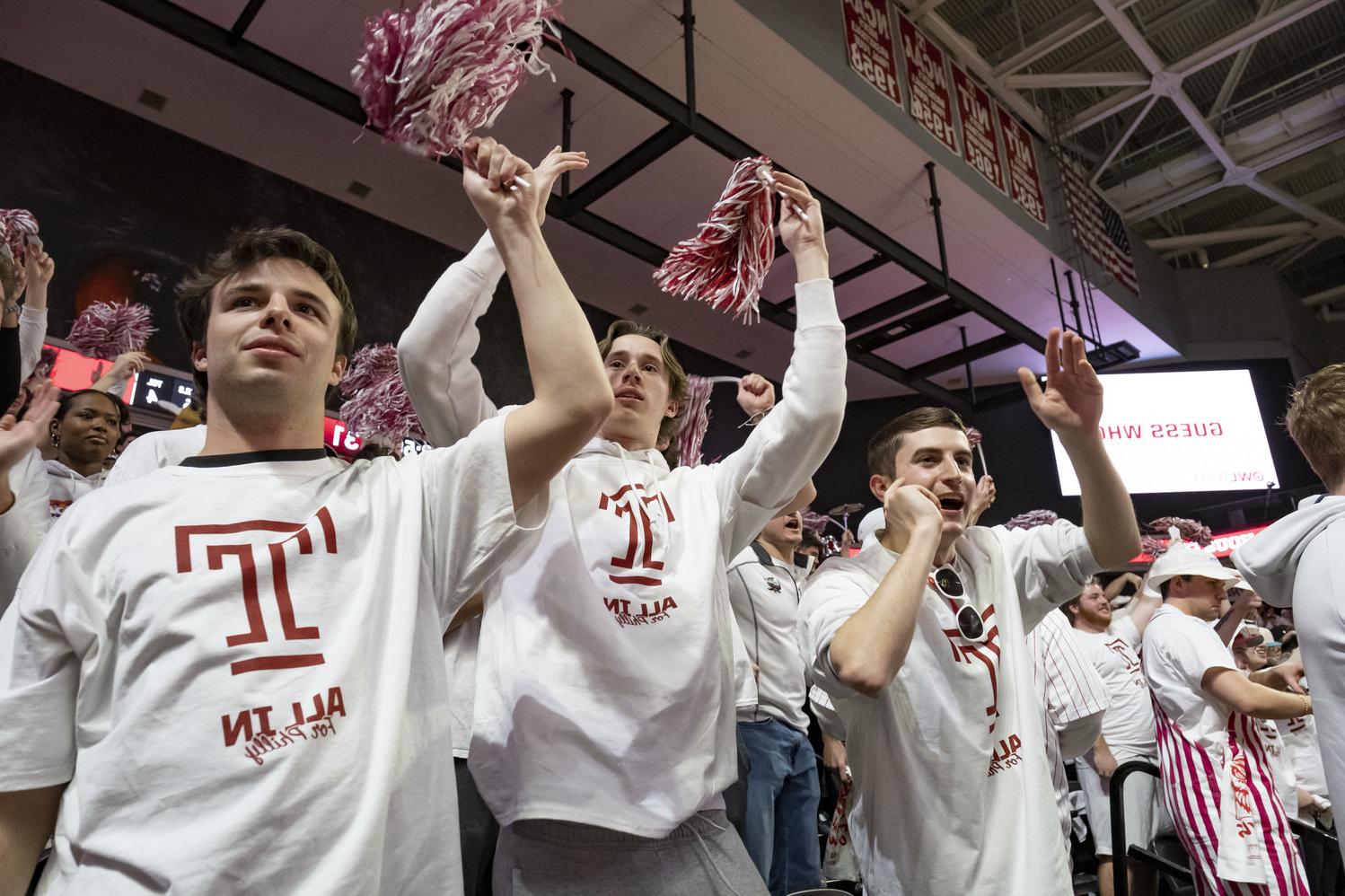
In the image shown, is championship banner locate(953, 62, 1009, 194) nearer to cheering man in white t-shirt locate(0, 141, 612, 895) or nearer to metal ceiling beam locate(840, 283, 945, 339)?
metal ceiling beam locate(840, 283, 945, 339)

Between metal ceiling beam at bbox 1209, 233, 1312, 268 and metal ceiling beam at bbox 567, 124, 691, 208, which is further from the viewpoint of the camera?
metal ceiling beam at bbox 1209, 233, 1312, 268

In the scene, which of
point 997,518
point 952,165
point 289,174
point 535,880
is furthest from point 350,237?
point 997,518

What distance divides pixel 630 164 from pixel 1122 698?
3595mm

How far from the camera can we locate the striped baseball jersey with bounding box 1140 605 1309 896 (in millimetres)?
2496

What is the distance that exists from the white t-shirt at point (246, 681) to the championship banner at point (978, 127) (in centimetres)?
587

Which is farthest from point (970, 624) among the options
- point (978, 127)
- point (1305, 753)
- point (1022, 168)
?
point (1022, 168)

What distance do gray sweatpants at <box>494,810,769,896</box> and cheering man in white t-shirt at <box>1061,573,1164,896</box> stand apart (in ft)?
9.25

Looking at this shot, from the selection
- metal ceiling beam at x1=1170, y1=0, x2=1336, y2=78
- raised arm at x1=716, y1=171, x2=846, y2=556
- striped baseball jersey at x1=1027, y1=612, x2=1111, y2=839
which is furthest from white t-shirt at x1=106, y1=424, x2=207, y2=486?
metal ceiling beam at x1=1170, y1=0, x2=1336, y2=78

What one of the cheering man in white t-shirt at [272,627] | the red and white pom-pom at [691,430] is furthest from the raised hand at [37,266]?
the red and white pom-pom at [691,430]

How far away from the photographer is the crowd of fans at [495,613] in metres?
0.90

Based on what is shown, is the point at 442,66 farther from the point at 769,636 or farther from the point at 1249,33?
the point at 1249,33

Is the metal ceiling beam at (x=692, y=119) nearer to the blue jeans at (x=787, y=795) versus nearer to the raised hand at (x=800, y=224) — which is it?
the raised hand at (x=800, y=224)

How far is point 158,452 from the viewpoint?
6.32ft

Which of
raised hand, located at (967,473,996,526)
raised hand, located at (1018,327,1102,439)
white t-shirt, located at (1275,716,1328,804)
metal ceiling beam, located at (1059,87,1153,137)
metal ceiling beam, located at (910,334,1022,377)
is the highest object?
metal ceiling beam, located at (1059,87,1153,137)
